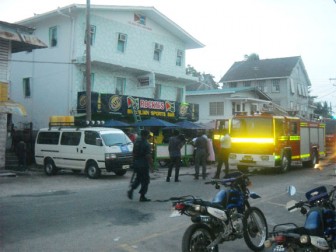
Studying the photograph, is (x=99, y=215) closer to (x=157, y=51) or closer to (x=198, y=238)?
(x=198, y=238)

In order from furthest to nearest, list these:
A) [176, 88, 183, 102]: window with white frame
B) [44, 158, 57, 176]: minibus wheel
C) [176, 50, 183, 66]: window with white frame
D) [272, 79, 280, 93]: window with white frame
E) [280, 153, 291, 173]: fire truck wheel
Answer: [272, 79, 280, 93]: window with white frame < [176, 50, 183, 66]: window with white frame < [176, 88, 183, 102]: window with white frame < [44, 158, 57, 176]: minibus wheel < [280, 153, 291, 173]: fire truck wheel

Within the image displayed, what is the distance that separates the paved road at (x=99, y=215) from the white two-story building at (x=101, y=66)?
9.01 metres

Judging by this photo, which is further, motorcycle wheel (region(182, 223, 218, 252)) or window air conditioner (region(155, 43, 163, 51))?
window air conditioner (region(155, 43, 163, 51))

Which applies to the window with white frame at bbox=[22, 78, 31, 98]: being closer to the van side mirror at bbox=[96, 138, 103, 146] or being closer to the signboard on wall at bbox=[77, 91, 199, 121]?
the signboard on wall at bbox=[77, 91, 199, 121]

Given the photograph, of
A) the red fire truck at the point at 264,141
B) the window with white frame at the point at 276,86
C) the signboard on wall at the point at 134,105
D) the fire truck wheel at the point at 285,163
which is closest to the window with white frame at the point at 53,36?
the signboard on wall at the point at 134,105

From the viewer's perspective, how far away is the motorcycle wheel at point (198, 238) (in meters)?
5.12

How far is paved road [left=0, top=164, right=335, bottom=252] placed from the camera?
635cm

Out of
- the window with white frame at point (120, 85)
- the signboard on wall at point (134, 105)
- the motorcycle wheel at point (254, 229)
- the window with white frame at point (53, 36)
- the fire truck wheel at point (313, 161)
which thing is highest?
the window with white frame at point (53, 36)

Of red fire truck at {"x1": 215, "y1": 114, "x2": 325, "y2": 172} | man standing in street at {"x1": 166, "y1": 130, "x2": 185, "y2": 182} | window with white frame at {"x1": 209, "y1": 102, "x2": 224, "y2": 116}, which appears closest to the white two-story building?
window with white frame at {"x1": 209, "y1": 102, "x2": 224, "y2": 116}

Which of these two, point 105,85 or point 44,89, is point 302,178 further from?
point 44,89

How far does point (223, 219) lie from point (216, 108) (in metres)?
29.5

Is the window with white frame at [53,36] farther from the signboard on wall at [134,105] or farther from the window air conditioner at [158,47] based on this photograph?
the window air conditioner at [158,47]

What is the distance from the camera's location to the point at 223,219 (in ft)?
17.5

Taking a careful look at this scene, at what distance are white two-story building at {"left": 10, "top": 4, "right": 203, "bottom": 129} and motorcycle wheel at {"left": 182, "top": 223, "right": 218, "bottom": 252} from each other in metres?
16.8
